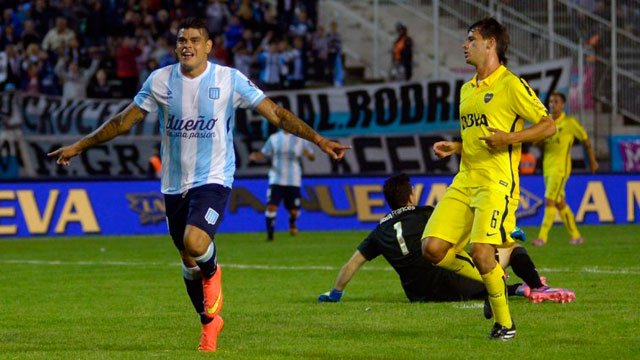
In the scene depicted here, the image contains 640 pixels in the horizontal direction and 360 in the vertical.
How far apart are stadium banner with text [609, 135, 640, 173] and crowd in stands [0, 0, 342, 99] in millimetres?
7279


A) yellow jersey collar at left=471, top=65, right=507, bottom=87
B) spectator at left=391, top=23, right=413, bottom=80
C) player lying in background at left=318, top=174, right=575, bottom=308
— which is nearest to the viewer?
→ yellow jersey collar at left=471, top=65, right=507, bottom=87

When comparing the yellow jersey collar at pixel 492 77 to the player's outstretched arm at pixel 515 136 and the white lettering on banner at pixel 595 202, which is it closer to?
the player's outstretched arm at pixel 515 136

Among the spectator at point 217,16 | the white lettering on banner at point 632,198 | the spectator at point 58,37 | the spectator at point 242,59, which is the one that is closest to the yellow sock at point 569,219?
the white lettering on banner at point 632,198

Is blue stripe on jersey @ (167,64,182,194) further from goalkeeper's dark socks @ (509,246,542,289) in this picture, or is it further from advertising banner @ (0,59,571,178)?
advertising banner @ (0,59,571,178)

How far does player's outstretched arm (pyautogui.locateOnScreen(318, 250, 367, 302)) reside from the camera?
43.7 feet

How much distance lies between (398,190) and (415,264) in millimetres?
720

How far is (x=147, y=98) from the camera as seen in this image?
10.6m

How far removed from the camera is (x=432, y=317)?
1204 centimetres

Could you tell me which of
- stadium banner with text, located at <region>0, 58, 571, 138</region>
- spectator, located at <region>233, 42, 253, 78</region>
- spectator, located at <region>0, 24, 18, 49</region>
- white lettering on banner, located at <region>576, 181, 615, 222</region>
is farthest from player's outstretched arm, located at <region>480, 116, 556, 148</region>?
spectator, located at <region>0, 24, 18, 49</region>

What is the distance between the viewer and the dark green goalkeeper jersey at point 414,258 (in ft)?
43.1

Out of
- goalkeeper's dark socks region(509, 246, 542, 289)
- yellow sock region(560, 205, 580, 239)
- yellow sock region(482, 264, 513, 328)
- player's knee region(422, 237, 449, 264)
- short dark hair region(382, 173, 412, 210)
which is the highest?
short dark hair region(382, 173, 412, 210)

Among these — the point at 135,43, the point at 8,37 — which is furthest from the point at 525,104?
the point at 8,37

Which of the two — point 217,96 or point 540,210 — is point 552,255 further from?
point 217,96

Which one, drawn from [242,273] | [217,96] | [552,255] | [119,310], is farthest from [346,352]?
[552,255]
